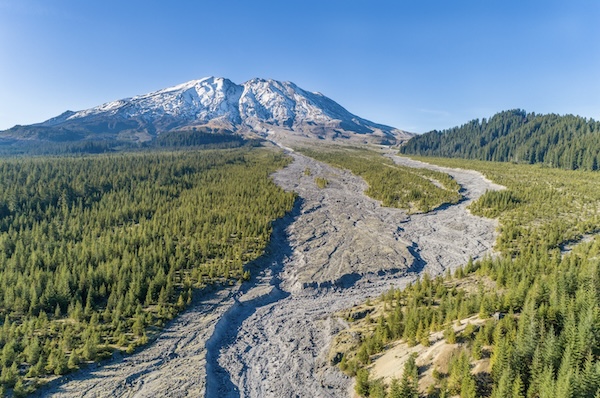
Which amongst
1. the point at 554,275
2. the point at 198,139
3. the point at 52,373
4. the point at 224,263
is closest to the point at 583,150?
the point at 554,275

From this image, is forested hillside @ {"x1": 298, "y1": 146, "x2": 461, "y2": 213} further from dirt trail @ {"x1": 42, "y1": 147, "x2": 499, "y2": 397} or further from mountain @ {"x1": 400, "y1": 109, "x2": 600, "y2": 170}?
mountain @ {"x1": 400, "y1": 109, "x2": 600, "y2": 170}

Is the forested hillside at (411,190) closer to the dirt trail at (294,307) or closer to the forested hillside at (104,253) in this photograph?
the dirt trail at (294,307)

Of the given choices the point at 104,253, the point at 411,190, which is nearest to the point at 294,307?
the point at 104,253

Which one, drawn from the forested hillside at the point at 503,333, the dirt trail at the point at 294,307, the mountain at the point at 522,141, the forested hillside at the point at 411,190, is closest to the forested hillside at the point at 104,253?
the dirt trail at the point at 294,307

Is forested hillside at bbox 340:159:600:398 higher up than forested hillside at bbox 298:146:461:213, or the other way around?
forested hillside at bbox 298:146:461:213

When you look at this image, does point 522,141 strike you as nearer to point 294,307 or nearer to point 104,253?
point 294,307

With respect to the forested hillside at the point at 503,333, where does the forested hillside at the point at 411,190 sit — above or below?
above

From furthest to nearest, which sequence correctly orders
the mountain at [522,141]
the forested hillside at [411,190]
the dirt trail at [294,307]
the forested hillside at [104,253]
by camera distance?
the mountain at [522,141], the forested hillside at [411,190], the forested hillside at [104,253], the dirt trail at [294,307]

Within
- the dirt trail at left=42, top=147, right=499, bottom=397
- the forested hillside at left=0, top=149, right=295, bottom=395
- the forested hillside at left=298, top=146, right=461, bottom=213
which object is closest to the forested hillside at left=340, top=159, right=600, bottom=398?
the dirt trail at left=42, top=147, right=499, bottom=397
